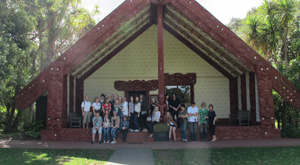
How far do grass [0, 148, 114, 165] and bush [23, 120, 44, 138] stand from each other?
2074mm

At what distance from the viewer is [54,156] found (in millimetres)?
7035

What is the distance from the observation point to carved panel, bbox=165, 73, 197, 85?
1411cm

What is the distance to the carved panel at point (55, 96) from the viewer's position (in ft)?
31.2

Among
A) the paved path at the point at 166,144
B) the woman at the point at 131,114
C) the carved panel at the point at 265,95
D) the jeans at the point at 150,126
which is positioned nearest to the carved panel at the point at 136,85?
the woman at the point at 131,114

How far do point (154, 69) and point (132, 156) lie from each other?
25.4 feet

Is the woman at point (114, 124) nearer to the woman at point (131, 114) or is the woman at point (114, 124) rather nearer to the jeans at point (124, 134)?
the jeans at point (124, 134)

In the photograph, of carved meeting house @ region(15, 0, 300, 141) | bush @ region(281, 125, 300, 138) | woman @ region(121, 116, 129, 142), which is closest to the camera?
woman @ region(121, 116, 129, 142)

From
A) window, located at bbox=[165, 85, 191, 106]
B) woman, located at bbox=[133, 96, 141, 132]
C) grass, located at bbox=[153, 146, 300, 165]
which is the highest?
window, located at bbox=[165, 85, 191, 106]

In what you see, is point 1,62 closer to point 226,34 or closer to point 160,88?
point 160,88

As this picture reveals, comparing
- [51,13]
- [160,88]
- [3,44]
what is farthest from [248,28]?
[3,44]

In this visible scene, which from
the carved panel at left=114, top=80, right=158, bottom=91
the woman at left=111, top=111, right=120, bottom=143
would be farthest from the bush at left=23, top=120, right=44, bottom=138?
the carved panel at left=114, top=80, right=158, bottom=91

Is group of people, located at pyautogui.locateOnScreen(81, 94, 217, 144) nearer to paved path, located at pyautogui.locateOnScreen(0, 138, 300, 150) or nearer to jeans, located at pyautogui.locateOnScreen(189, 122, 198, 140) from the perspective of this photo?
jeans, located at pyautogui.locateOnScreen(189, 122, 198, 140)

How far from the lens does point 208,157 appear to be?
6.93m

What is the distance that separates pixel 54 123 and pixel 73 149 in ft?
6.69
